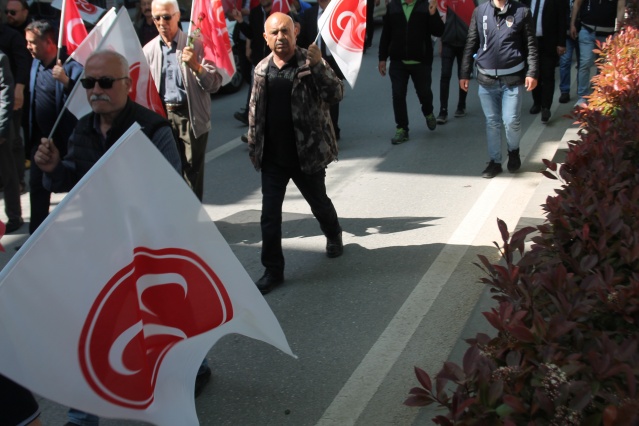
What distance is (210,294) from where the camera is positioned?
10.8ft

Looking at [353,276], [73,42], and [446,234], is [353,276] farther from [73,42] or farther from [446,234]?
[73,42]

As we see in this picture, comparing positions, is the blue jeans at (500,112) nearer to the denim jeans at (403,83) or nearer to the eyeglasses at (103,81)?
the denim jeans at (403,83)

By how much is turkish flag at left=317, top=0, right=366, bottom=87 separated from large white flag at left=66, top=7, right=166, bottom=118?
1.83 meters

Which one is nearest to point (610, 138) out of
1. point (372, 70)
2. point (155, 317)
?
point (155, 317)

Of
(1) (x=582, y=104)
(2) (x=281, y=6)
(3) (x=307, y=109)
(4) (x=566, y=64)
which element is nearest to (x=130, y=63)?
(3) (x=307, y=109)

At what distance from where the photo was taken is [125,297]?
3.00 m

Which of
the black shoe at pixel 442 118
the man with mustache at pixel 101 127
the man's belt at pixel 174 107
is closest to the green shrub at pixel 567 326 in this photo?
the man with mustache at pixel 101 127

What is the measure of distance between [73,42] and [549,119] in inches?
245

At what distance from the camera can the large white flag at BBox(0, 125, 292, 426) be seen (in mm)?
2680

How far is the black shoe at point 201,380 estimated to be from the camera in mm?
4469

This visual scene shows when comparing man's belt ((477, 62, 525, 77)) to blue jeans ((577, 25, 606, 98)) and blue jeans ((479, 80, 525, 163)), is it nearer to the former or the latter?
blue jeans ((479, 80, 525, 163))

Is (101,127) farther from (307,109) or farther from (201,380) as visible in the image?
(307,109)

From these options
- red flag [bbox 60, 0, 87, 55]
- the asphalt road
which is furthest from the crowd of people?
the asphalt road

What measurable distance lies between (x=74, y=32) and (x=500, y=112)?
4.14 metres
